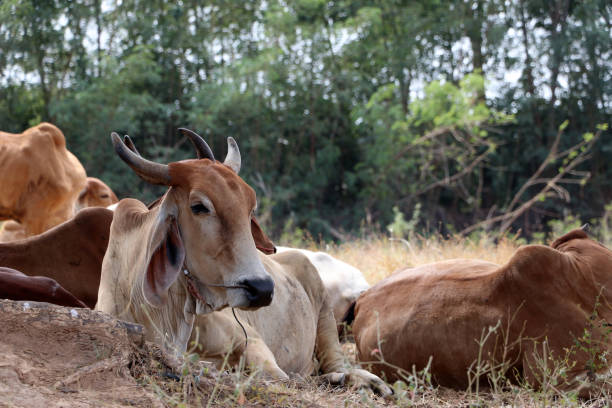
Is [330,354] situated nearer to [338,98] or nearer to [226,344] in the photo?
[226,344]

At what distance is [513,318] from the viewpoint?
3811mm

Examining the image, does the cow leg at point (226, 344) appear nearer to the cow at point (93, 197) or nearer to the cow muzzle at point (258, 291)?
the cow muzzle at point (258, 291)

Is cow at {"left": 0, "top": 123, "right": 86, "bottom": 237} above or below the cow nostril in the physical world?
above

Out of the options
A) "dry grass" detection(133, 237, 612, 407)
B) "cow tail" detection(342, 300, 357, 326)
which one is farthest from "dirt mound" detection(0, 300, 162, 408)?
"cow tail" detection(342, 300, 357, 326)

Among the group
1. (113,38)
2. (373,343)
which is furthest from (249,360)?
(113,38)

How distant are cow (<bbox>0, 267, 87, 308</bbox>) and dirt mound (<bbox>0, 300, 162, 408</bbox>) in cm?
36

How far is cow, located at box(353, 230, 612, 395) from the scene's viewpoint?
146 inches

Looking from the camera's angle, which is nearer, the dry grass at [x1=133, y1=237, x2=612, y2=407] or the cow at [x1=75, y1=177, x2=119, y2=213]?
the dry grass at [x1=133, y1=237, x2=612, y2=407]

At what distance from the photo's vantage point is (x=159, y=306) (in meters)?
3.26

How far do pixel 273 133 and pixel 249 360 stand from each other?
17.5 m

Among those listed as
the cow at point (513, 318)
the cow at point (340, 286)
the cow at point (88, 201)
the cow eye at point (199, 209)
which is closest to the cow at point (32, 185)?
the cow at point (88, 201)

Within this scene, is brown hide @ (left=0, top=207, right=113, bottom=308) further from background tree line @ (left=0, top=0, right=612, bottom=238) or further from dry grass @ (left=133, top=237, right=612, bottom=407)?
background tree line @ (left=0, top=0, right=612, bottom=238)

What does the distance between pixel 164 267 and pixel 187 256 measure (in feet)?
0.40

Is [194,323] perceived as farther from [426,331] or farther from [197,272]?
[426,331]
